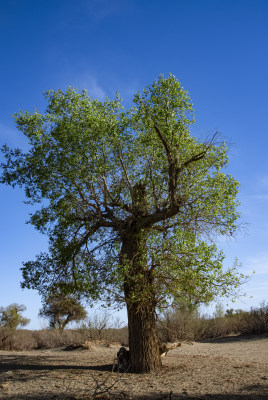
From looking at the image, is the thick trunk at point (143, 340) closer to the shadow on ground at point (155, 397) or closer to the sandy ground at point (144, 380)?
the sandy ground at point (144, 380)

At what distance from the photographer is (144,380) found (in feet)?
32.3

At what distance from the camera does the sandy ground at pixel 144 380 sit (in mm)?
8211

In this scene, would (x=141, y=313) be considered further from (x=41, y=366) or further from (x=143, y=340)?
(x=41, y=366)

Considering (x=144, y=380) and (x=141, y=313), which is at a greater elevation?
(x=141, y=313)

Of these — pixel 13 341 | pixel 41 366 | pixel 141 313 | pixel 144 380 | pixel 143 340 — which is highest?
pixel 141 313

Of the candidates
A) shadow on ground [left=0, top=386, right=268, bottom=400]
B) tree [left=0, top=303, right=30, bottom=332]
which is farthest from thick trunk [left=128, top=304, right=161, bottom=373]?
tree [left=0, top=303, right=30, bottom=332]

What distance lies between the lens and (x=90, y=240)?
13031 mm

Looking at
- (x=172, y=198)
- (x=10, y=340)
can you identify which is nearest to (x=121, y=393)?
(x=172, y=198)

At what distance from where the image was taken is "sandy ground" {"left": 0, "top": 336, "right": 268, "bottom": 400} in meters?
8.21

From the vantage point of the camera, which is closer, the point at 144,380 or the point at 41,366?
the point at 144,380

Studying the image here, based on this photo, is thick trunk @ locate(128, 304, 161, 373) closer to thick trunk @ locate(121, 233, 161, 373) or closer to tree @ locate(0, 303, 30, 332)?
thick trunk @ locate(121, 233, 161, 373)

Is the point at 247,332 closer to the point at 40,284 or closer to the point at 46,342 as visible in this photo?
the point at 46,342

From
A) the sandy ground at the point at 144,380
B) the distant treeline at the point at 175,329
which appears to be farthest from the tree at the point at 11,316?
the sandy ground at the point at 144,380

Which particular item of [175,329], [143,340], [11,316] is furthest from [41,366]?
[11,316]
